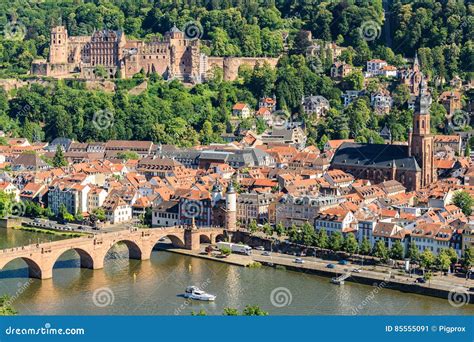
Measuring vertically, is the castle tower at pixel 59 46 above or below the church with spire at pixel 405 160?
above

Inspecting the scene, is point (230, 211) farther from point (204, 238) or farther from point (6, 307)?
point (6, 307)

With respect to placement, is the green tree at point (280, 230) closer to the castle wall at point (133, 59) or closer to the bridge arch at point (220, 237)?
the bridge arch at point (220, 237)

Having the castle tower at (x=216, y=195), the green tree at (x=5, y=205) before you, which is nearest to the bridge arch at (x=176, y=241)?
the castle tower at (x=216, y=195)

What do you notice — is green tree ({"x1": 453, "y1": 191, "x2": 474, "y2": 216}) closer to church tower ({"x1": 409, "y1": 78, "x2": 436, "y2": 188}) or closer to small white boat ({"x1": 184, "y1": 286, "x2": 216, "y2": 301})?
church tower ({"x1": 409, "y1": 78, "x2": 436, "y2": 188})

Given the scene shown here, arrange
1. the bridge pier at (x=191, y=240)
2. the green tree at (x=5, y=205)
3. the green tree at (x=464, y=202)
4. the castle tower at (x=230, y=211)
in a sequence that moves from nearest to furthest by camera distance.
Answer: the bridge pier at (x=191, y=240) → the castle tower at (x=230, y=211) → the green tree at (x=464, y=202) → the green tree at (x=5, y=205)

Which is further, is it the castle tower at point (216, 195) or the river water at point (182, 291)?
the castle tower at point (216, 195)

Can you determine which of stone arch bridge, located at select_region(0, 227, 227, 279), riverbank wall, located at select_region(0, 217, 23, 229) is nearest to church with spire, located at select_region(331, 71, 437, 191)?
stone arch bridge, located at select_region(0, 227, 227, 279)
